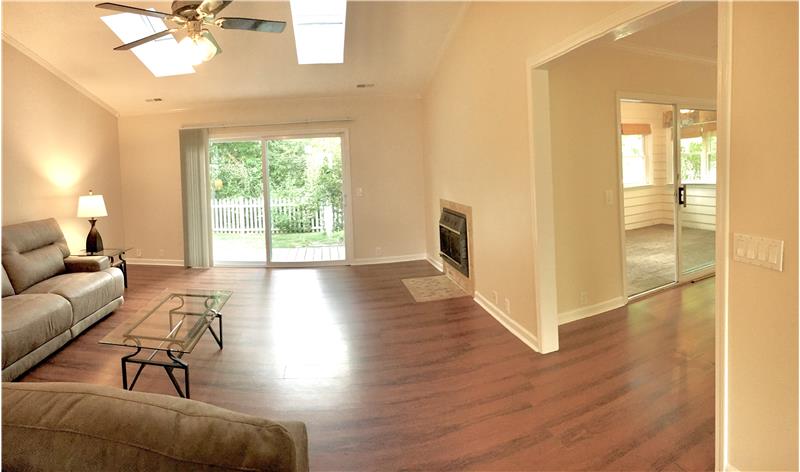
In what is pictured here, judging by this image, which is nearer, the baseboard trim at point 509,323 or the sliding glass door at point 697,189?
the baseboard trim at point 509,323

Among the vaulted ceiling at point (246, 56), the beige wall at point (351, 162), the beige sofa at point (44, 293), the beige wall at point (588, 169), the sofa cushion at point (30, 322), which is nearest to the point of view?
the sofa cushion at point (30, 322)

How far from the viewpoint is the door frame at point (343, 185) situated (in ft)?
20.8

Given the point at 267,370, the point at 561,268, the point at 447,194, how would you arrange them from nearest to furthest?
the point at 267,370, the point at 561,268, the point at 447,194

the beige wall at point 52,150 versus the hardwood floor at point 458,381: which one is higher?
the beige wall at point 52,150

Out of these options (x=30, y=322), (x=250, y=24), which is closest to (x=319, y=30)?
(x=250, y=24)

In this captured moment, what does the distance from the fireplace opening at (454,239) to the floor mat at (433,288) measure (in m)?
0.23

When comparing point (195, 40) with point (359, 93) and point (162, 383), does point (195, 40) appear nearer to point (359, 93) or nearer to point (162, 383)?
point (162, 383)

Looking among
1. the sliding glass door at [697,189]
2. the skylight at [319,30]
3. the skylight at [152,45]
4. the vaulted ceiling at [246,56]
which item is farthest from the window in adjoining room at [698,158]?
the skylight at [152,45]

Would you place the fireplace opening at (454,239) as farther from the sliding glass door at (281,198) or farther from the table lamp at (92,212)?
the table lamp at (92,212)

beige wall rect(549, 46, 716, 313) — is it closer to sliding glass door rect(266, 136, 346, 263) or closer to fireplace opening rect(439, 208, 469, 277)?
fireplace opening rect(439, 208, 469, 277)

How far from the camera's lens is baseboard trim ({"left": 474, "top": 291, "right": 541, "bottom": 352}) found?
10.0 ft

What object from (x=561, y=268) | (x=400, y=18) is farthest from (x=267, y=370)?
(x=400, y=18)

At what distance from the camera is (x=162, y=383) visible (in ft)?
8.92

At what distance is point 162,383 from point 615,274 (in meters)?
3.66
